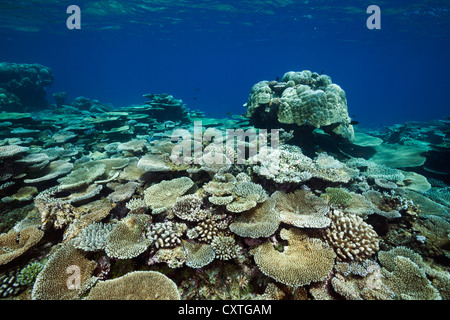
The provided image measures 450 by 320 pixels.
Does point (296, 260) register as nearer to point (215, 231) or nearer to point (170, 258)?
point (215, 231)

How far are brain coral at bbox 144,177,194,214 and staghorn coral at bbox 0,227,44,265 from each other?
186 centimetres

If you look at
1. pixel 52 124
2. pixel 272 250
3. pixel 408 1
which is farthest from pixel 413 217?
pixel 408 1

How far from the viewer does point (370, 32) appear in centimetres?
3516

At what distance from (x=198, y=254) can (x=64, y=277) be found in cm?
190

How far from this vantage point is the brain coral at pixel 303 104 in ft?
22.0

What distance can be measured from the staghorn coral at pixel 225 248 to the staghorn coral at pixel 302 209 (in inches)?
38.9

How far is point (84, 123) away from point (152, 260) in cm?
1039

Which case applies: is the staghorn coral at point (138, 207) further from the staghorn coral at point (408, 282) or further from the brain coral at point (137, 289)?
the staghorn coral at point (408, 282)

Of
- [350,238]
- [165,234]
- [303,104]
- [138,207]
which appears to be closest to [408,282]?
[350,238]

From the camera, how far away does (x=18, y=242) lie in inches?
136

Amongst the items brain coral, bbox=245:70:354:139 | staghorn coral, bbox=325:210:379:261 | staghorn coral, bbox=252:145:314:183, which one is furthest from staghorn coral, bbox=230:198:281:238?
brain coral, bbox=245:70:354:139
